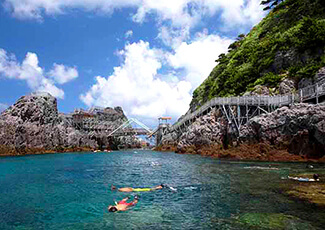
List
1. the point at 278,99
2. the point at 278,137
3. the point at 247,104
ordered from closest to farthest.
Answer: the point at 278,137 < the point at 278,99 < the point at 247,104

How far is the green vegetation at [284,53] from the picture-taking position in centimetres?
3875

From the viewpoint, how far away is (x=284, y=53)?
44719 millimetres

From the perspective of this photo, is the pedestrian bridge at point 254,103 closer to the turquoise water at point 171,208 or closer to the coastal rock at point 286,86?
the coastal rock at point 286,86

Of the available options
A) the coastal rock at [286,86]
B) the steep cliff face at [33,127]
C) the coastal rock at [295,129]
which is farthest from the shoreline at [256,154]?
the steep cliff face at [33,127]

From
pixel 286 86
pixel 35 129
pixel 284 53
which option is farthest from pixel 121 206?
pixel 35 129

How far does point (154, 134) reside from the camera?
3969 inches

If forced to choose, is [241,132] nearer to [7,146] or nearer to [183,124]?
[183,124]

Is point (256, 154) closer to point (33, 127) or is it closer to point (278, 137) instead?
point (278, 137)

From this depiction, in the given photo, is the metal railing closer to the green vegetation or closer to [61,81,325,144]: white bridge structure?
[61,81,325,144]: white bridge structure

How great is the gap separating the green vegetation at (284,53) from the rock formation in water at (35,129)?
179ft

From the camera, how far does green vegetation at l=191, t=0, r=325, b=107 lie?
127 feet

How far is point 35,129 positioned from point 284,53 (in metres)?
70.3

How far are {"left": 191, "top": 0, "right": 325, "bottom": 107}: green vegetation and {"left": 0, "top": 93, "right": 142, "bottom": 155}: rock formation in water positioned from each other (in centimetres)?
5445

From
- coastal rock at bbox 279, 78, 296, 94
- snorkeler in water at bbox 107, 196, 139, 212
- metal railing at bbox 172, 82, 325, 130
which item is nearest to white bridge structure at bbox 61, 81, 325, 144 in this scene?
metal railing at bbox 172, 82, 325, 130
